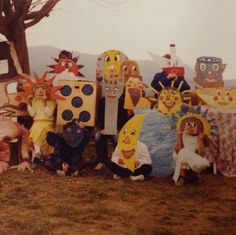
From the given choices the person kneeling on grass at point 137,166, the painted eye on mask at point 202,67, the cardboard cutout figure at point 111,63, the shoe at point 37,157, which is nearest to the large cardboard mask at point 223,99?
the painted eye on mask at point 202,67

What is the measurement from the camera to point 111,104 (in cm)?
376

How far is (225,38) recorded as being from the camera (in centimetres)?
372

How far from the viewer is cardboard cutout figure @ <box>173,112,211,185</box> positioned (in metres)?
3.45

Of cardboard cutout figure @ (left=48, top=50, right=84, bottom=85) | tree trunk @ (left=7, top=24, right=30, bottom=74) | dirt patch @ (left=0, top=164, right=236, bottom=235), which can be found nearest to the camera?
dirt patch @ (left=0, top=164, right=236, bottom=235)

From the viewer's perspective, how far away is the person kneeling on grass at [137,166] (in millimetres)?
3549

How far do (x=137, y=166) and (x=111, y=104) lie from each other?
1.90 ft

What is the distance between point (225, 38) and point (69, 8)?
4.47ft

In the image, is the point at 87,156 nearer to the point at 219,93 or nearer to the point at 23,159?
the point at 23,159

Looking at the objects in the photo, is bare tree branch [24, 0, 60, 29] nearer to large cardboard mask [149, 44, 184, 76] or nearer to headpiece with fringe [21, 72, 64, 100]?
headpiece with fringe [21, 72, 64, 100]

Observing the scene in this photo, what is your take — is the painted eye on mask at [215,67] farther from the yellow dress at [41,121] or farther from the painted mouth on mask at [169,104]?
the yellow dress at [41,121]

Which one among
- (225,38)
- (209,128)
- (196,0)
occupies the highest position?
(196,0)

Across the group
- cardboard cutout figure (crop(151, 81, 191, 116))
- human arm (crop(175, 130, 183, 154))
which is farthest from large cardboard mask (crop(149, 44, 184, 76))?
human arm (crop(175, 130, 183, 154))

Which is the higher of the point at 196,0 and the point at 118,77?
the point at 196,0

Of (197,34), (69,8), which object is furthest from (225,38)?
(69,8)
